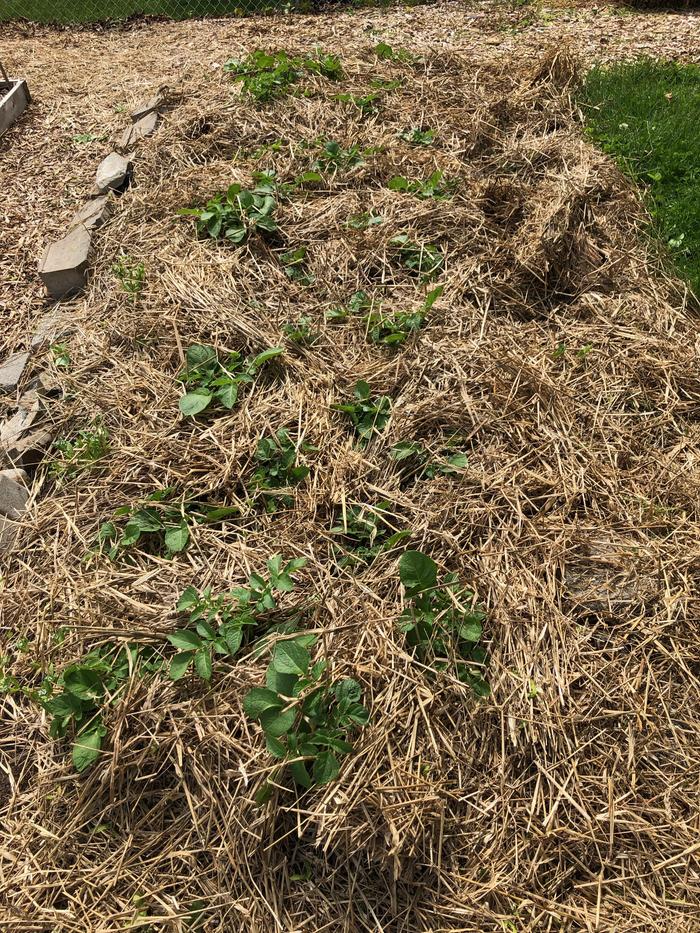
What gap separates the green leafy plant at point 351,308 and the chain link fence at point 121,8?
5040 millimetres

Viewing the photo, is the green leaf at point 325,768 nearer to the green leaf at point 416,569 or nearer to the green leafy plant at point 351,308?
the green leaf at point 416,569

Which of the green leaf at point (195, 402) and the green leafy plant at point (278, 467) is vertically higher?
the green leaf at point (195, 402)

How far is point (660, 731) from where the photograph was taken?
1.91 meters

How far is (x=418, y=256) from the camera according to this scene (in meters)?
3.02

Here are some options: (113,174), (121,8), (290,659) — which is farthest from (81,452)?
(121,8)

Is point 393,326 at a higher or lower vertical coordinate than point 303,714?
higher

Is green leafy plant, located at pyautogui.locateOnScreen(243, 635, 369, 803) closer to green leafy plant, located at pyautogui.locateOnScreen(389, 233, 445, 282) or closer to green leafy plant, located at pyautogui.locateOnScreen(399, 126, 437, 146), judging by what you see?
green leafy plant, located at pyautogui.locateOnScreen(389, 233, 445, 282)

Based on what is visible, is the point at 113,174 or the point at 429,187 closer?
the point at 429,187

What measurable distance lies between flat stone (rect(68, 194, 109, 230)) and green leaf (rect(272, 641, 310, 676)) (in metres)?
2.72

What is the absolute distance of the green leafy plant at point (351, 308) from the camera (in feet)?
9.27

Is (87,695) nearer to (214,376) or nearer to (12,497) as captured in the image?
(12,497)

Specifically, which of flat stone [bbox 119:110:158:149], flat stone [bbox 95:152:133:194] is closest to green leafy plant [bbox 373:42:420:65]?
flat stone [bbox 119:110:158:149]

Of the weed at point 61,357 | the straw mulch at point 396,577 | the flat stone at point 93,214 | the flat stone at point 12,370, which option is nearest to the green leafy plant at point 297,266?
the straw mulch at point 396,577

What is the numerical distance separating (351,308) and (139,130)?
2.28 m
